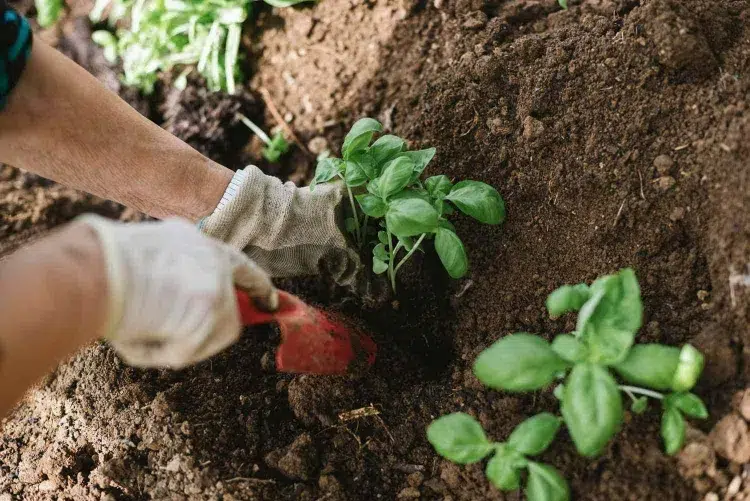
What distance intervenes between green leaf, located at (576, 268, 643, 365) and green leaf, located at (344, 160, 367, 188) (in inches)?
27.2

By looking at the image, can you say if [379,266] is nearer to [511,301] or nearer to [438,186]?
[438,186]

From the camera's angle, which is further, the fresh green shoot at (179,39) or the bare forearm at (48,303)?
the fresh green shoot at (179,39)

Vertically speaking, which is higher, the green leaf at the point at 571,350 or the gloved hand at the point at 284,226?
the green leaf at the point at 571,350

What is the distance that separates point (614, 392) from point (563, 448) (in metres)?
0.30

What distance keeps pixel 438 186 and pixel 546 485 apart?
81 cm

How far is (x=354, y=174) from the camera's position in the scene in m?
1.67

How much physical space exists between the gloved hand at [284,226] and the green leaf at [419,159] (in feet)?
0.98

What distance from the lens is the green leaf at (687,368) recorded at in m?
1.20

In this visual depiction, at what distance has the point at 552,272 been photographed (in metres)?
1.70

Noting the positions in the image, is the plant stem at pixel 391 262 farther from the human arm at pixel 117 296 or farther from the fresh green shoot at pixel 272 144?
the fresh green shoot at pixel 272 144

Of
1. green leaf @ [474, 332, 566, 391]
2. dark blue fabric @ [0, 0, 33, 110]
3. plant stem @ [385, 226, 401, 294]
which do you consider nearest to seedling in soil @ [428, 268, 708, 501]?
green leaf @ [474, 332, 566, 391]

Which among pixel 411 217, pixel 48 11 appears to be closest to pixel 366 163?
pixel 411 217

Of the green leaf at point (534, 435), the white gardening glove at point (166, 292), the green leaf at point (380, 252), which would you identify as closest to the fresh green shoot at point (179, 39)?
the green leaf at point (380, 252)

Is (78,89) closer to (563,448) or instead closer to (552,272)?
(552,272)
